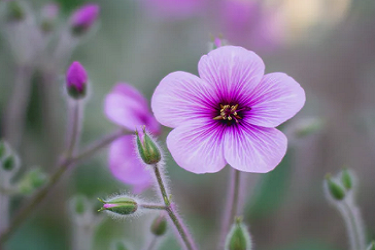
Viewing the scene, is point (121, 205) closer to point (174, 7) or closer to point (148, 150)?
point (148, 150)

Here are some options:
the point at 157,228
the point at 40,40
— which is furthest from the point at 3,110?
the point at 157,228

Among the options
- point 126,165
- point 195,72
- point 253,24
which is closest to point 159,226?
point 126,165

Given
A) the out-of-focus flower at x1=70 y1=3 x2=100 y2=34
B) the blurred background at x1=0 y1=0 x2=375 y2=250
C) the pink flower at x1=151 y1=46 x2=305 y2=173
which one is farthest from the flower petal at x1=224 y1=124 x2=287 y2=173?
the out-of-focus flower at x1=70 y1=3 x2=100 y2=34

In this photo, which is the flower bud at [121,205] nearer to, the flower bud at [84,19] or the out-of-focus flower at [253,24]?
the flower bud at [84,19]

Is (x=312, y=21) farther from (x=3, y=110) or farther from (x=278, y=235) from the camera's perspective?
(x=3, y=110)

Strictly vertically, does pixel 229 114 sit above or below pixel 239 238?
above

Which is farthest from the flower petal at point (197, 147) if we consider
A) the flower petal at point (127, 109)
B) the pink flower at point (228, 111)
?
the flower petal at point (127, 109)
